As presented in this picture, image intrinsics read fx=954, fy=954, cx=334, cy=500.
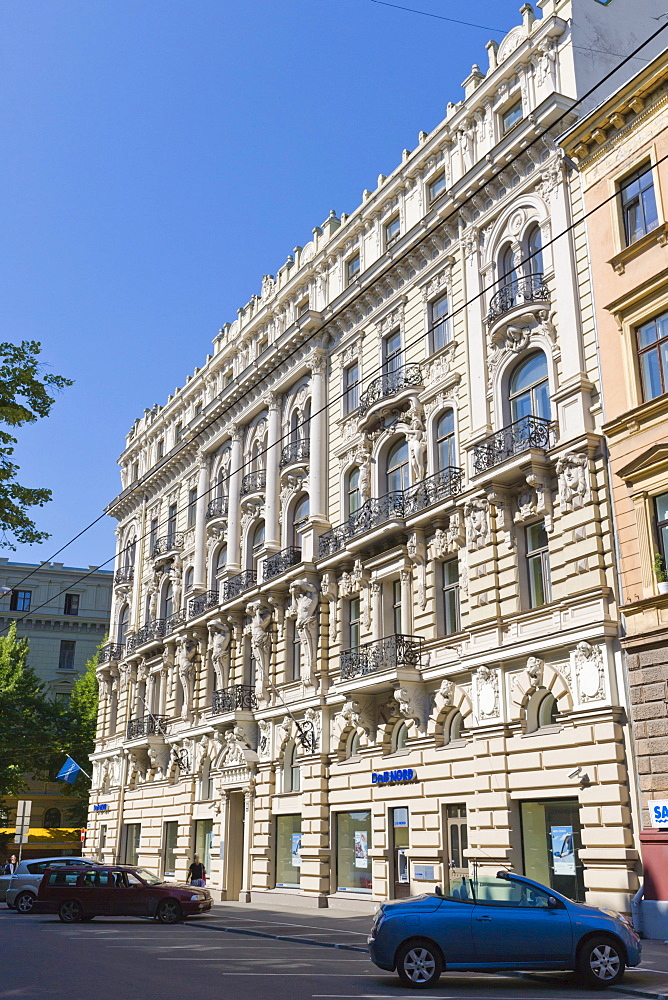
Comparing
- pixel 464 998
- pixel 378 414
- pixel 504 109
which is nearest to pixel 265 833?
pixel 378 414

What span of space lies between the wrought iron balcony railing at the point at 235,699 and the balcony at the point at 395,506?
281 inches

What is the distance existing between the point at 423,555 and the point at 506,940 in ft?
50.9

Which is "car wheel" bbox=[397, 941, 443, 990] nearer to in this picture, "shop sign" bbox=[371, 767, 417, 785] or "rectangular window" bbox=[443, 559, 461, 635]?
"shop sign" bbox=[371, 767, 417, 785]

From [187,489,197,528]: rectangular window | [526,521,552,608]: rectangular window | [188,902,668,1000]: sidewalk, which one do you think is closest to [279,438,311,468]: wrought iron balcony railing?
[187,489,197,528]: rectangular window

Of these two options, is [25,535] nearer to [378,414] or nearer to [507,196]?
[378,414]

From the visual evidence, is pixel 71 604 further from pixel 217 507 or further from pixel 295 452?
pixel 295 452

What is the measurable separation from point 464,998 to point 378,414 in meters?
21.9

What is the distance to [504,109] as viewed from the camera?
97.1ft

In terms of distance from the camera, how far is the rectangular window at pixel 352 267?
37125 mm

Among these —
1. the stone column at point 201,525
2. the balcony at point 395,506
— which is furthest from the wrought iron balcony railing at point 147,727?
the balcony at point 395,506

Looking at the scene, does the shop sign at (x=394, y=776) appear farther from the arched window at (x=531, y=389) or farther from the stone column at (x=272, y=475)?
the stone column at (x=272, y=475)

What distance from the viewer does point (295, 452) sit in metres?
37.7

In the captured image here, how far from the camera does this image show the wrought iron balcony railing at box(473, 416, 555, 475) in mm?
24672

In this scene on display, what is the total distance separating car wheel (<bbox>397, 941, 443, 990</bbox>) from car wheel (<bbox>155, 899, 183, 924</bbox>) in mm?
14844
